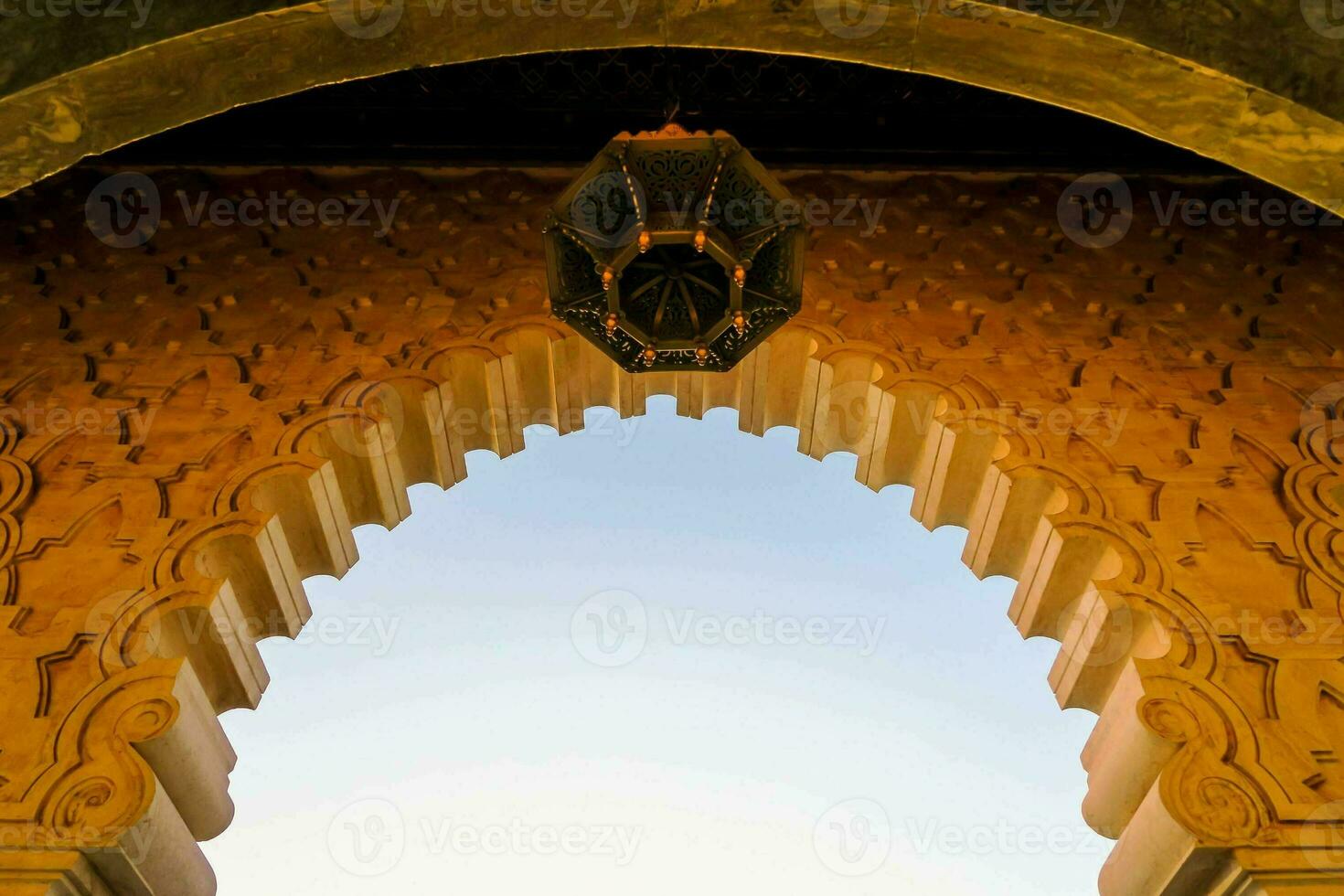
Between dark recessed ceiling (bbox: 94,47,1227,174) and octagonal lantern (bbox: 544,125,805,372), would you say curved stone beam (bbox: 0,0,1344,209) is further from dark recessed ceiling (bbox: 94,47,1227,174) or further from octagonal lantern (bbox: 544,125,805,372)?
dark recessed ceiling (bbox: 94,47,1227,174)

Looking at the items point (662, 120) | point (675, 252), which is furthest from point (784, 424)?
point (662, 120)

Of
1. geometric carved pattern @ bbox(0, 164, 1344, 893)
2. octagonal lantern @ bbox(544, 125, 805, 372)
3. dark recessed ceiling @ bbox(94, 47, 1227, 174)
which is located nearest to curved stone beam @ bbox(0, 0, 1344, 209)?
octagonal lantern @ bbox(544, 125, 805, 372)

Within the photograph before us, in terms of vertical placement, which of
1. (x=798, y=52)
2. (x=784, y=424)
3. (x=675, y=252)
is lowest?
(x=798, y=52)

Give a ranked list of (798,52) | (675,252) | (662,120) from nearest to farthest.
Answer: (798,52) → (675,252) → (662,120)

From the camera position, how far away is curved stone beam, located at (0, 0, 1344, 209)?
2617 millimetres

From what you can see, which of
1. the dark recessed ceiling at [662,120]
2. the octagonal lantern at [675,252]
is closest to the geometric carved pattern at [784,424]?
the dark recessed ceiling at [662,120]

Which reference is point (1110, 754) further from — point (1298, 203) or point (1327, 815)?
point (1298, 203)

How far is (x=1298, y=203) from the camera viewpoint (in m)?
5.40

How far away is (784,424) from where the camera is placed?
4891mm

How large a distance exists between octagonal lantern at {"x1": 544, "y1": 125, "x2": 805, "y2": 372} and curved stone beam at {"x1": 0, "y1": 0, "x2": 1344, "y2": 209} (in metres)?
0.62

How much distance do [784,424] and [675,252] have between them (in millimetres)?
1215

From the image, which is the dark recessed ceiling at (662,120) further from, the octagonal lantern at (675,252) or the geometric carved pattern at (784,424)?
the octagonal lantern at (675,252)

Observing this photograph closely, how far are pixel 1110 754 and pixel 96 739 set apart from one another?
2619 mm

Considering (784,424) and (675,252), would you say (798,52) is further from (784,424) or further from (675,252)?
(784,424)
